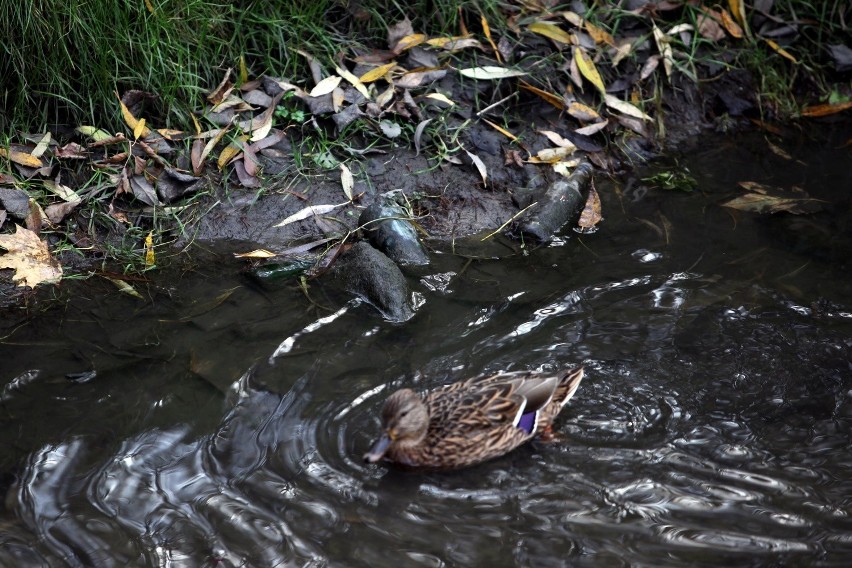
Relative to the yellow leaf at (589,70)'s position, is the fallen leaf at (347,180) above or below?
below

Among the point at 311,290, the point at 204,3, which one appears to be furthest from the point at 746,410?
the point at 204,3

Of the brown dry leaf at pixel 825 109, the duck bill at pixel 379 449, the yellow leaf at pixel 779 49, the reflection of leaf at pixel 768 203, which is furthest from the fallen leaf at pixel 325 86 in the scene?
the brown dry leaf at pixel 825 109

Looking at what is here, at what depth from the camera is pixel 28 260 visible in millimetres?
6176

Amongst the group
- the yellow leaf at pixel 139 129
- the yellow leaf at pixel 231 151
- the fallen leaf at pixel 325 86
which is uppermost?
the fallen leaf at pixel 325 86

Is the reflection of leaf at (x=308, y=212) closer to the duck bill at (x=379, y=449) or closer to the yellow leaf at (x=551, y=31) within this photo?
the yellow leaf at (x=551, y=31)

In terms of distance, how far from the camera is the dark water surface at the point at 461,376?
4.31 meters

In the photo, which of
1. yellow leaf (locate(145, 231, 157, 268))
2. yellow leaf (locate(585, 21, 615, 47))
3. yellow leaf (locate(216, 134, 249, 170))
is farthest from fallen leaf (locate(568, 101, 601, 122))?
yellow leaf (locate(145, 231, 157, 268))

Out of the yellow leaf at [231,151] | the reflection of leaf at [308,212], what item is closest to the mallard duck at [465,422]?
the reflection of leaf at [308,212]

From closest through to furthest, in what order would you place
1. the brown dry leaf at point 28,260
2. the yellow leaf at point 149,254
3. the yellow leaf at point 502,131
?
the brown dry leaf at point 28,260 < the yellow leaf at point 149,254 < the yellow leaf at point 502,131

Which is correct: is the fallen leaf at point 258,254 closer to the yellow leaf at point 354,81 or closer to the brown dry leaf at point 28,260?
the brown dry leaf at point 28,260

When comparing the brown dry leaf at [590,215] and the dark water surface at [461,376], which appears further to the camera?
the brown dry leaf at [590,215]

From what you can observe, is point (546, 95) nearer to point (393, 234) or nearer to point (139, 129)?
point (393, 234)

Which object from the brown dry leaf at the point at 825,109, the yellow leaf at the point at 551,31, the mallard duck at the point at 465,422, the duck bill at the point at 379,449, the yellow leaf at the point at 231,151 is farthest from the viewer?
the brown dry leaf at the point at 825,109

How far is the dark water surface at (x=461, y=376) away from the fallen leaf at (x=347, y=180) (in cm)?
99
